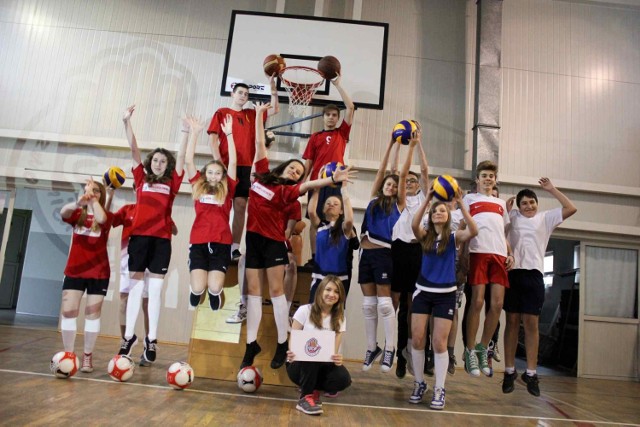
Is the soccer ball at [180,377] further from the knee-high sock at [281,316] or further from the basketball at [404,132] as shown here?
the basketball at [404,132]

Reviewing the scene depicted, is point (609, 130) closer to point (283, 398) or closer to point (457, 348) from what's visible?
point (457, 348)

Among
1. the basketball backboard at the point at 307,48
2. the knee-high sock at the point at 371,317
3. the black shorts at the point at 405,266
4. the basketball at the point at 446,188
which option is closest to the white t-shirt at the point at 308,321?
the knee-high sock at the point at 371,317

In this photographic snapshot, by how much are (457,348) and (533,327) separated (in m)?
3.88

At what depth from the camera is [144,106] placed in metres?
8.70

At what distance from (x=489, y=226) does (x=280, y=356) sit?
2284 mm

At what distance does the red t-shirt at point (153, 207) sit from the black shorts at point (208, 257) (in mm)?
396

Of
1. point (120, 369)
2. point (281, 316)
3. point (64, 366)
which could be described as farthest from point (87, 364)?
point (281, 316)

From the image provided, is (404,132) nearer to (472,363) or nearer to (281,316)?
(281,316)

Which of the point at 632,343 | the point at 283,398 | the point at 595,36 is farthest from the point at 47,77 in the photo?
the point at 632,343

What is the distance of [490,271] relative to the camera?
14.7 feet

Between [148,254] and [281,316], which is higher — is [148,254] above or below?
above

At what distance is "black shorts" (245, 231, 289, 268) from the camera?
4.17 metres

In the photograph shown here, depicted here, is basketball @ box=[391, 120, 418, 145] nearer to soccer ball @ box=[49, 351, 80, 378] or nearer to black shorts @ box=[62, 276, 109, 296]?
black shorts @ box=[62, 276, 109, 296]

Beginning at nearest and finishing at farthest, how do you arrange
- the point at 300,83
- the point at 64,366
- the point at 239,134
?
the point at 64,366 < the point at 239,134 < the point at 300,83
